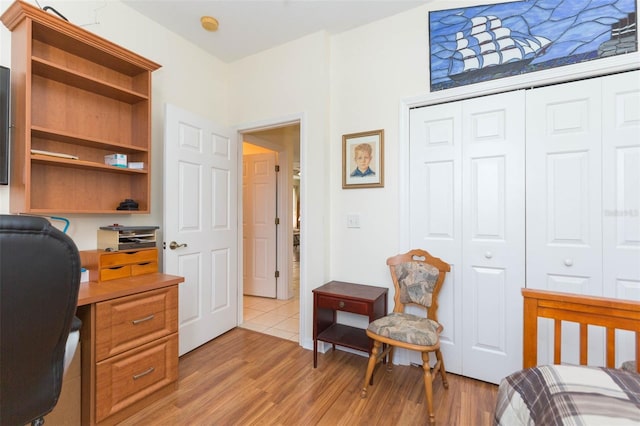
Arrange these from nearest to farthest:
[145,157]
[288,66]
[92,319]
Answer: [92,319] → [145,157] → [288,66]

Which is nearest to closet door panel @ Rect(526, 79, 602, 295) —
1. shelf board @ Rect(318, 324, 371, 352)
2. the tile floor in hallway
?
shelf board @ Rect(318, 324, 371, 352)

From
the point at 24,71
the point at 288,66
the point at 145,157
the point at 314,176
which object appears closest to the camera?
the point at 24,71

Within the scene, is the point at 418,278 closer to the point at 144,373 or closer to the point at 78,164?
the point at 144,373

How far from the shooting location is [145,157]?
2.10 metres

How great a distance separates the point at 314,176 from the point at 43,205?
1.85 metres

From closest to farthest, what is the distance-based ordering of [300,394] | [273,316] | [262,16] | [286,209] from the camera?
[300,394]
[262,16]
[273,316]
[286,209]

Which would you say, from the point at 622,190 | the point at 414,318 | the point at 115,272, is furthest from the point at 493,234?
the point at 115,272

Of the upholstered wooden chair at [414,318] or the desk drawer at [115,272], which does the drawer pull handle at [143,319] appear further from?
the upholstered wooden chair at [414,318]

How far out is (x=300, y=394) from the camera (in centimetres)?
184

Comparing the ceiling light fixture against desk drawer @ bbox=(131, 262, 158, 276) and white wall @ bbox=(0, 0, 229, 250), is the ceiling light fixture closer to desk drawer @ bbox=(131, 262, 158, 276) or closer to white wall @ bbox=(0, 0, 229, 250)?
white wall @ bbox=(0, 0, 229, 250)

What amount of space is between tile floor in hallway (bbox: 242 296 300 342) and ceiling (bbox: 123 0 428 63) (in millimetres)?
2822

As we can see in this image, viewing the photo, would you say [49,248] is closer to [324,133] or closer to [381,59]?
[324,133]

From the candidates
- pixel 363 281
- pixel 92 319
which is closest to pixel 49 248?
pixel 92 319

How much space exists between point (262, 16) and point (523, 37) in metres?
1.94
